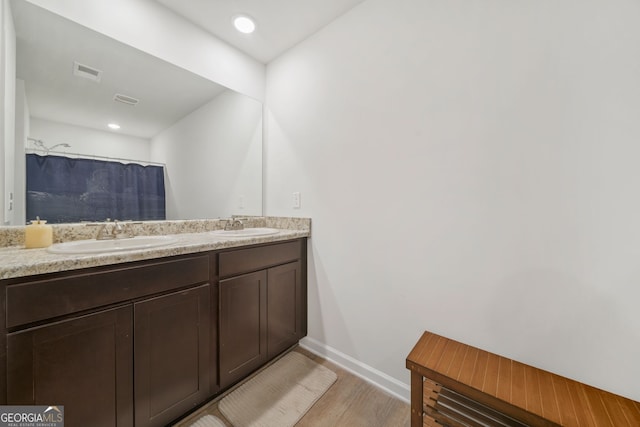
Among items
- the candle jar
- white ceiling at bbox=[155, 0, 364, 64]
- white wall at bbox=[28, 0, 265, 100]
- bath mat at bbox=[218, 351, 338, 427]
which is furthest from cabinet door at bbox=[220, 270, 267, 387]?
white ceiling at bbox=[155, 0, 364, 64]

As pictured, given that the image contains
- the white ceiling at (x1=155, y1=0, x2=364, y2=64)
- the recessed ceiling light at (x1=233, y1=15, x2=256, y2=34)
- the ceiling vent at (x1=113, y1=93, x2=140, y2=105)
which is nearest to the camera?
the ceiling vent at (x1=113, y1=93, x2=140, y2=105)

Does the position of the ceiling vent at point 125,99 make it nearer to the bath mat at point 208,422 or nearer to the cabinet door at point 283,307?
the cabinet door at point 283,307

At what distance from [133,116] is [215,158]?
0.57m

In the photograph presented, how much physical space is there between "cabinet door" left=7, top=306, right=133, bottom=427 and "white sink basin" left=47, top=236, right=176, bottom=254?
10.1 inches

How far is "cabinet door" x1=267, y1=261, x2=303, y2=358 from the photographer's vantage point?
1.59 metres

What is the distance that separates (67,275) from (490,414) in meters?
1.66

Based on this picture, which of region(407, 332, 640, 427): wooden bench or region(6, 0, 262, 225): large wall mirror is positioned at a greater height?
region(6, 0, 262, 225): large wall mirror

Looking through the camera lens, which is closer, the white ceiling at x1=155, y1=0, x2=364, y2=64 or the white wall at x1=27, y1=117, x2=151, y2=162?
the white wall at x1=27, y1=117, x2=151, y2=162

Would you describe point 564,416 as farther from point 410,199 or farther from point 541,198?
A: point 410,199

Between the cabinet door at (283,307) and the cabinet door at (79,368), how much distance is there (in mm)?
763

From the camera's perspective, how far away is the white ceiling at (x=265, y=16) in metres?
1.55

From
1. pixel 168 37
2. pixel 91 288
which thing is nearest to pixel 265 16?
pixel 168 37

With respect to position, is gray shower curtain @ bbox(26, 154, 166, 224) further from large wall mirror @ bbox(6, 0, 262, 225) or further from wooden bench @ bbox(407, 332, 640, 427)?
wooden bench @ bbox(407, 332, 640, 427)

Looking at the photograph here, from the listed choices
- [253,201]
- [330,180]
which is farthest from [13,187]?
[330,180]
